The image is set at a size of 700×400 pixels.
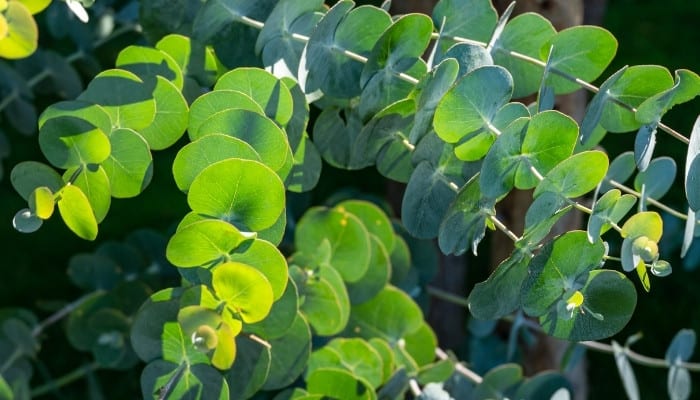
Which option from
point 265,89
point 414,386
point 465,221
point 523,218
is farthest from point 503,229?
point 523,218

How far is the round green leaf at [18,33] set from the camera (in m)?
0.70

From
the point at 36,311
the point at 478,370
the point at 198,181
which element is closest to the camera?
the point at 198,181

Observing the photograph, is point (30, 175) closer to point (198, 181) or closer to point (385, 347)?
point (198, 181)

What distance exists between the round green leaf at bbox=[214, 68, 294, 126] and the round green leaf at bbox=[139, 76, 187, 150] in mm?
38

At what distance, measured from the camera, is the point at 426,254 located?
4.57 feet

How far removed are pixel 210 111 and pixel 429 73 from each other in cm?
20

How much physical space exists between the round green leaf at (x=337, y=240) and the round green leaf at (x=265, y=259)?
0.33 metres

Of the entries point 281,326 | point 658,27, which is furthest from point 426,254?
point 658,27

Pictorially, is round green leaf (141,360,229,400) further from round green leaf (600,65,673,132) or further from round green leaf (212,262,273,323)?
round green leaf (600,65,673,132)

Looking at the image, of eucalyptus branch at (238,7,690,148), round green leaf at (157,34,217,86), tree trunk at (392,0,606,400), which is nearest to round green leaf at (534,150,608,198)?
eucalyptus branch at (238,7,690,148)

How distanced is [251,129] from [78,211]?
0.53ft

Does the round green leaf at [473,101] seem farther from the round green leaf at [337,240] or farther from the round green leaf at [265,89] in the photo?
the round green leaf at [337,240]

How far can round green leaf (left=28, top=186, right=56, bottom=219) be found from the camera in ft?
2.43

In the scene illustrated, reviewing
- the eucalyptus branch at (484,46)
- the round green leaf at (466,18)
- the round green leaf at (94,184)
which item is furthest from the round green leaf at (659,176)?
the round green leaf at (94,184)
